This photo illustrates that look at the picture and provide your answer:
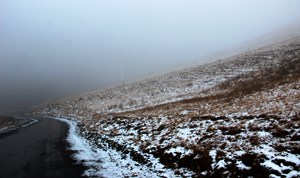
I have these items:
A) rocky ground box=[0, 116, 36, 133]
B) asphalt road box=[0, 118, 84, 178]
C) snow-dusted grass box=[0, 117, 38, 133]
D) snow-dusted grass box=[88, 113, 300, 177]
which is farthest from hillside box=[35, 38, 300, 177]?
rocky ground box=[0, 116, 36, 133]

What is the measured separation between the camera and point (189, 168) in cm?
1165

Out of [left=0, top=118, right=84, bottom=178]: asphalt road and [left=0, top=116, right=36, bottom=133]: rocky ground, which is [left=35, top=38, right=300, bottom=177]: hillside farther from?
[left=0, top=116, right=36, bottom=133]: rocky ground

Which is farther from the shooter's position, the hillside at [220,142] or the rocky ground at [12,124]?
the rocky ground at [12,124]

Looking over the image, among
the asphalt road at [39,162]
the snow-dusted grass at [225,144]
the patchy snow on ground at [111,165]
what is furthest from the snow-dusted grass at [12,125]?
the snow-dusted grass at [225,144]

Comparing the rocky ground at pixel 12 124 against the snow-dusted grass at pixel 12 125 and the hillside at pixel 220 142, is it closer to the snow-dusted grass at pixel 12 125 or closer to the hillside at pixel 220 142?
the snow-dusted grass at pixel 12 125

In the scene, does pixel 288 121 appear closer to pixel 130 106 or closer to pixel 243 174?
pixel 243 174

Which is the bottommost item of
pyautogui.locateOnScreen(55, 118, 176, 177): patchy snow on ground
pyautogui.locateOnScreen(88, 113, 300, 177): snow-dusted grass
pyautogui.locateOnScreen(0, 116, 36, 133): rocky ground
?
pyautogui.locateOnScreen(0, 116, 36, 133): rocky ground

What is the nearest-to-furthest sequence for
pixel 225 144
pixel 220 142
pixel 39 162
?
pixel 225 144
pixel 220 142
pixel 39 162

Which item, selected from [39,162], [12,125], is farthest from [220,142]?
[12,125]

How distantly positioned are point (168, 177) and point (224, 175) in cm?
237

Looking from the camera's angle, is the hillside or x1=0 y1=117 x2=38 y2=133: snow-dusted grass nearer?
the hillside

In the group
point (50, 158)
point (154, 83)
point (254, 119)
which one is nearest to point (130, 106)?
point (154, 83)

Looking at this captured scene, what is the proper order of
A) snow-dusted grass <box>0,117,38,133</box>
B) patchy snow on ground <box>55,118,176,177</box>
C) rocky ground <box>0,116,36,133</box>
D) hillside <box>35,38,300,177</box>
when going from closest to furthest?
hillside <box>35,38,300,177</box>, patchy snow on ground <box>55,118,176,177</box>, snow-dusted grass <box>0,117,38,133</box>, rocky ground <box>0,116,36,133</box>

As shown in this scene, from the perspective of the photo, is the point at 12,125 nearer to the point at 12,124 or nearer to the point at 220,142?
the point at 12,124
